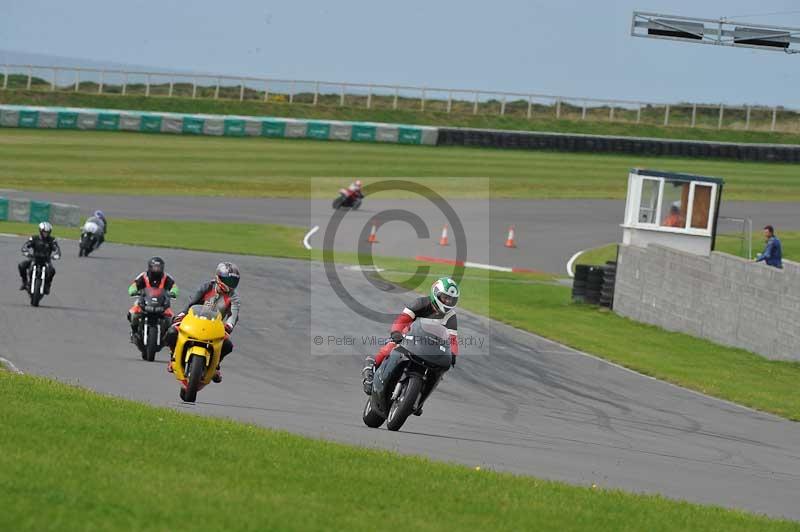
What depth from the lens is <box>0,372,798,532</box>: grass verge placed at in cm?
731

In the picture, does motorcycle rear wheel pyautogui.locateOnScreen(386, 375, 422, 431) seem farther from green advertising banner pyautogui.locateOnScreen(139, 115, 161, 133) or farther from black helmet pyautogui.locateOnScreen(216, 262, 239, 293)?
green advertising banner pyautogui.locateOnScreen(139, 115, 161, 133)

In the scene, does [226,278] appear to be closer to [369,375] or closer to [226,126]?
[369,375]

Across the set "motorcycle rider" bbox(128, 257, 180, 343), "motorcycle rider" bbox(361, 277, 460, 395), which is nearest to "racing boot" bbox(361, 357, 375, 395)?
"motorcycle rider" bbox(361, 277, 460, 395)

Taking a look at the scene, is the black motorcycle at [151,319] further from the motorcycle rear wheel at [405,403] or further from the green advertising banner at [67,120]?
the green advertising banner at [67,120]

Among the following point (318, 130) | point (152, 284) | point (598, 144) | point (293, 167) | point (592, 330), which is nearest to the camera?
point (152, 284)

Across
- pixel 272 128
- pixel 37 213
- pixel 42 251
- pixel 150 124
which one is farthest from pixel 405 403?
pixel 272 128

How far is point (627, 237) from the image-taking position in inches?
1157

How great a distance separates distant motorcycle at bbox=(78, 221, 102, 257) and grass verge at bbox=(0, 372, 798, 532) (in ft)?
63.6

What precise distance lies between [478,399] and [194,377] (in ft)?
14.3

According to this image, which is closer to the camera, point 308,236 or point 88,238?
point 88,238

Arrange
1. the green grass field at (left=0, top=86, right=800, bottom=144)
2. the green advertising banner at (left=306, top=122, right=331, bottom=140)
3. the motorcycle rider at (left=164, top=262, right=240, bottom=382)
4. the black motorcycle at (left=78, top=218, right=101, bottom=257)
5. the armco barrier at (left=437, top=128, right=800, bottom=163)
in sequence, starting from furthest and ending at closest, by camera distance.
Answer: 1. the green grass field at (left=0, top=86, right=800, bottom=144)
2. the green advertising banner at (left=306, top=122, right=331, bottom=140)
3. the armco barrier at (left=437, top=128, right=800, bottom=163)
4. the black motorcycle at (left=78, top=218, right=101, bottom=257)
5. the motorcycle rider at (left=164, top=262, right=240, bottom=382)

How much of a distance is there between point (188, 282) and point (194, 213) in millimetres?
20416

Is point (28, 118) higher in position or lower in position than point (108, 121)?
lower

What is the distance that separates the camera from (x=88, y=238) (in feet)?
99.0
